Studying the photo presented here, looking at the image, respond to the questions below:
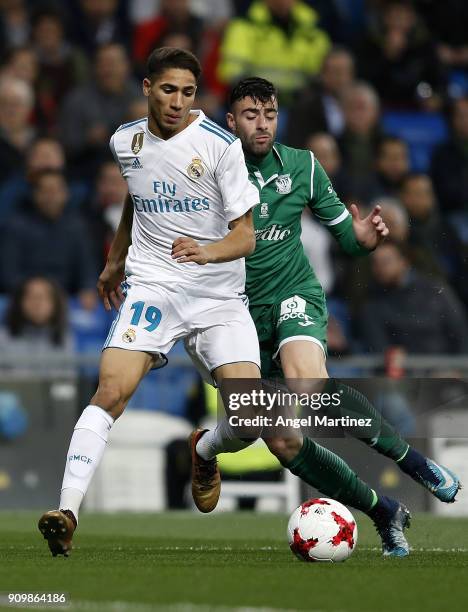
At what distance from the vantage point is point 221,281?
828 centimetres

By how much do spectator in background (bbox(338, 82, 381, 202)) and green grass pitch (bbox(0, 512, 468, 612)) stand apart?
5.99 metres

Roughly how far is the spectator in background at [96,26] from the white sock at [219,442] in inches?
341

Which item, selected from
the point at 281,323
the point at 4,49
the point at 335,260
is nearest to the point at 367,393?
the point at 281,323

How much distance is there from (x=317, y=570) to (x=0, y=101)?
887 centimetres

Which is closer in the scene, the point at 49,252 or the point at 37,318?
the point at 37,318

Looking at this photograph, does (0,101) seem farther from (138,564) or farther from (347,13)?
(138,564)

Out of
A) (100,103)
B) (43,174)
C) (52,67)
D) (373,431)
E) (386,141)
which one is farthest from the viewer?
(52,67)

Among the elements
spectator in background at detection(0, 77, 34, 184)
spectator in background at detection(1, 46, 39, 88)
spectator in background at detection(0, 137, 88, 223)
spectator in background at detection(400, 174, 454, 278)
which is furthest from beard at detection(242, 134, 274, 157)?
spectator in background at detection(1, 46, 39, 88)

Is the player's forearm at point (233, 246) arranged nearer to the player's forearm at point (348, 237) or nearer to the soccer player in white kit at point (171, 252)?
the soccer player in white kit at point (171, 252)

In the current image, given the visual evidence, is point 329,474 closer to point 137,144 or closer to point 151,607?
point 137,144

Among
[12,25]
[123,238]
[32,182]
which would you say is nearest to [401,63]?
[12,25]

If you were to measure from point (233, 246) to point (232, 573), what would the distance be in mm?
1700

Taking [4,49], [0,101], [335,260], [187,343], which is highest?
[4,49]

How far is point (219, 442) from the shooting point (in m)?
8.57
